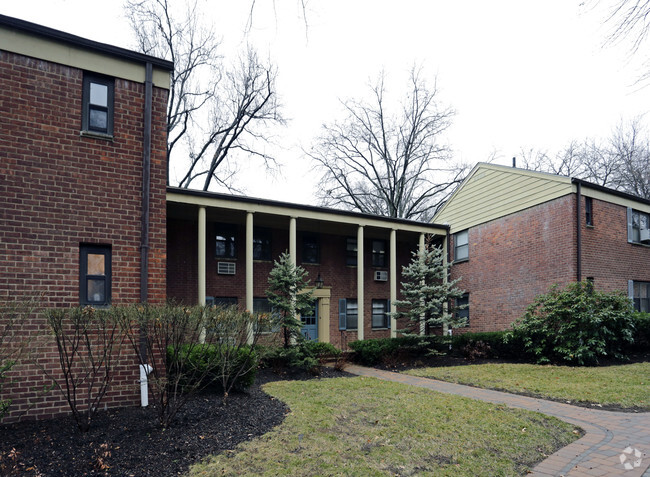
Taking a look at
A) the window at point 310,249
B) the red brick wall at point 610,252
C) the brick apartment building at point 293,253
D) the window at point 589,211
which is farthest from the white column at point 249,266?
the window at point 589,211

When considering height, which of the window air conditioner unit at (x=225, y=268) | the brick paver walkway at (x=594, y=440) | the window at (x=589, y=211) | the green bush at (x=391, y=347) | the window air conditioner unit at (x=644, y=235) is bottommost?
the green bush at (x=391, y=347)

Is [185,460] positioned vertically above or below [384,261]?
below

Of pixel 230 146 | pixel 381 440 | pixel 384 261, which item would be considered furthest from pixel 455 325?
pixel 230 146

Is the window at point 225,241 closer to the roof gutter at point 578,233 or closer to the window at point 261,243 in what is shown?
the window at point 261,243

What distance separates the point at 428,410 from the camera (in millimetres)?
7023

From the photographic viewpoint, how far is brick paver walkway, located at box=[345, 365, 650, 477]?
4676 mm

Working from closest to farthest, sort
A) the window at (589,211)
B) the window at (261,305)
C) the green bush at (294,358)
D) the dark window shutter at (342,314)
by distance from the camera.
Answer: the green bush at (294,358) < the window at (589,211) < the window at (261,305) < the dark window shutter at (342,314)

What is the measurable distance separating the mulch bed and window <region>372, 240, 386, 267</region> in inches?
506

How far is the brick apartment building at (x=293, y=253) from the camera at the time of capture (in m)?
14.1

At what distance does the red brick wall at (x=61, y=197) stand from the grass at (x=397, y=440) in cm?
308

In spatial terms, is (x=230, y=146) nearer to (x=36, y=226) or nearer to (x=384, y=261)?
(x=384, y=261)

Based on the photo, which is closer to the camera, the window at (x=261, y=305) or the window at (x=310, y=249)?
the window at (x=261, y=305)

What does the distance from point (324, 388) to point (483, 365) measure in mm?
5916

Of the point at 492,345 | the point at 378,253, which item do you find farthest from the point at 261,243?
the point at 492,345
